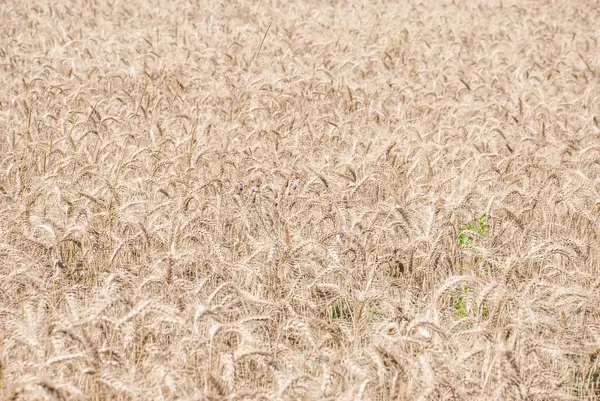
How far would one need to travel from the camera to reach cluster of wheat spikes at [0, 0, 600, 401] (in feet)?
8.19

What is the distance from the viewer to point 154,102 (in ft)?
19.2

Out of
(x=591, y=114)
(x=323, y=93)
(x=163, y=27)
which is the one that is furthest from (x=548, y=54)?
(x=163, y=27)

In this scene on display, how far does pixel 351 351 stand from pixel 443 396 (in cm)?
50

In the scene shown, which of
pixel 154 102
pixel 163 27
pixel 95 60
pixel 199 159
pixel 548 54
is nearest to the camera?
pixel 199 159

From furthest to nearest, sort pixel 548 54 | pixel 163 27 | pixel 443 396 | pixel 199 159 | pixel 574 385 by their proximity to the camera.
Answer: pixel 163 27 → pixel 548 54 → pixel 199 159 → pixel 574 385 → pixel 443 396

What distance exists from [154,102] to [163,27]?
381cm

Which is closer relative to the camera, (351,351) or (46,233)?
(351,351)

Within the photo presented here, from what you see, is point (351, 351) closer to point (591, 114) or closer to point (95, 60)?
point (591, 114)

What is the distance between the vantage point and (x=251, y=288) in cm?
329

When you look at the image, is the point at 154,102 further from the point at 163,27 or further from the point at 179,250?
the point at 163,27

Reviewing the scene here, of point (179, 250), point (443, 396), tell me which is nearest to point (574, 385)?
point (443, 396)

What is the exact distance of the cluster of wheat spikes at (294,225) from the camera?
8.19ft

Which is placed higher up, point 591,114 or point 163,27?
point 591,114

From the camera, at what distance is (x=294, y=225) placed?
3.80 metres
